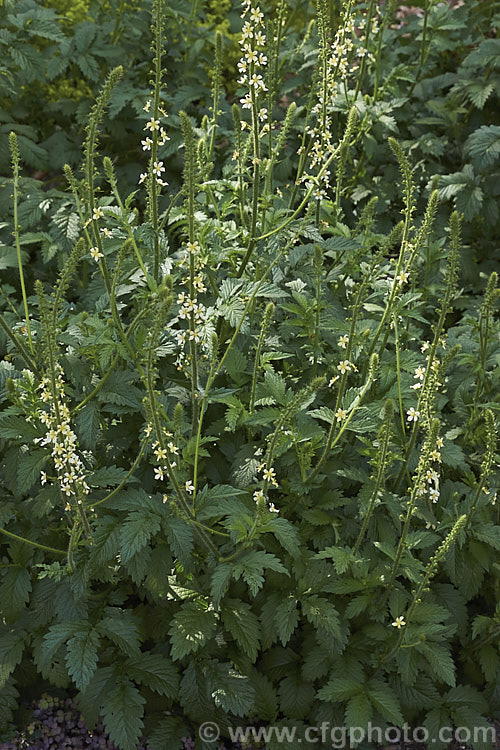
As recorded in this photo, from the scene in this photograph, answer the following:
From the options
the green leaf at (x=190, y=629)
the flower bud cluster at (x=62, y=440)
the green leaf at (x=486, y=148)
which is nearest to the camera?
the flower bud cluster at (x=62, y=440)

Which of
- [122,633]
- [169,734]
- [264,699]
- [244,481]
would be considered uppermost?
[244,481]

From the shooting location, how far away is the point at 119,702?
280cm

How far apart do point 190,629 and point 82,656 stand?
40 cm

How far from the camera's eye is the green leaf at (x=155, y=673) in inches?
113

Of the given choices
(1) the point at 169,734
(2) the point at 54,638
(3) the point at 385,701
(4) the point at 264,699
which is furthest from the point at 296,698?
(2) the point at 54,638

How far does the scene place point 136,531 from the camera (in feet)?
8.77

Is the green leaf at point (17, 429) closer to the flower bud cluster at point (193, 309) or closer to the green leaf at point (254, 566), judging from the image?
the flower bud cluster at point (193, 309)

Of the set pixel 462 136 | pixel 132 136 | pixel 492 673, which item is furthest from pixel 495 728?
pixel 132 136

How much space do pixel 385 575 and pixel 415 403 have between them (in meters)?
0.74

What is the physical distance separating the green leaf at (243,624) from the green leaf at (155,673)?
0.95 feet

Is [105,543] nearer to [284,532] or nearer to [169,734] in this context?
[284,532]

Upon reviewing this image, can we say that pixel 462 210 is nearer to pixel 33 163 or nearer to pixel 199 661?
pixel 33 163

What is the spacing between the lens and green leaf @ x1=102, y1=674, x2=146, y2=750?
273 cm

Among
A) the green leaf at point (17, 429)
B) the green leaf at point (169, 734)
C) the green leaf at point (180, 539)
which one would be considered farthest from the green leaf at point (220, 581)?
the green leaf at point (17, 429)
